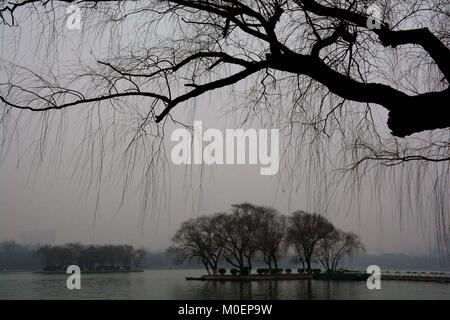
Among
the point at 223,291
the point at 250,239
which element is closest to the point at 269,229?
the point at 250,239

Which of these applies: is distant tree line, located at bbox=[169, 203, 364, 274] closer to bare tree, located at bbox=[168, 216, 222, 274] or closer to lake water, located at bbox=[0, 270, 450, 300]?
bare tree, located at bbox=[168, 216, 222, 274]

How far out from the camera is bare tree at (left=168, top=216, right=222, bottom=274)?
6662cm

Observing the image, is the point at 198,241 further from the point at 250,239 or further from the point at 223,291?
the point at 223,291

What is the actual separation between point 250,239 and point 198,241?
763 cm

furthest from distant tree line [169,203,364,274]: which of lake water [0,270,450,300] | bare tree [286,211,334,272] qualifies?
lake water [0,270,450,300]

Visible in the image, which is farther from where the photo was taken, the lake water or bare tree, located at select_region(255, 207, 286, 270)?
bare tree, located at select_region(255, 207, 286, 270)

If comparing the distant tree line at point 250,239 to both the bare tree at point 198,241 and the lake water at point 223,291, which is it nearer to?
the bare tree at point 198,241

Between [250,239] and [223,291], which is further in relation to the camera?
[250,239]

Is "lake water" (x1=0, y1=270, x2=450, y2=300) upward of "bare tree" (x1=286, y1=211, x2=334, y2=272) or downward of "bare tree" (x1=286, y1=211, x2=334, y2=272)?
downward

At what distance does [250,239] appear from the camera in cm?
6444

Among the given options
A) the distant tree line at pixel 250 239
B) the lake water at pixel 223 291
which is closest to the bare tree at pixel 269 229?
the distant tree line at pixel 250 239

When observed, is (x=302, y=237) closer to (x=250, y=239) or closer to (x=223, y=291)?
(x=250, y=239)

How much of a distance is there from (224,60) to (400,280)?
224ft

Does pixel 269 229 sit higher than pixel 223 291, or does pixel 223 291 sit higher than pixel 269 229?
pixel 269 229
